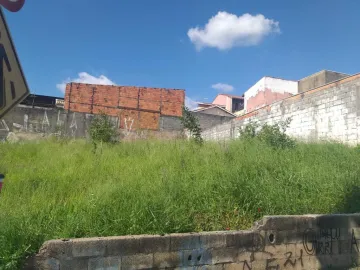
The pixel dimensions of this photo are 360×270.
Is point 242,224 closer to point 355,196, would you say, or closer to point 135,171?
point 135,171

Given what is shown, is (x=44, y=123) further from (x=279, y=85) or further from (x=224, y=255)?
(x=279, y=85)

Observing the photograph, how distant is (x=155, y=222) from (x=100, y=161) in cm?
288

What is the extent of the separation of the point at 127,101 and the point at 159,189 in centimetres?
2034

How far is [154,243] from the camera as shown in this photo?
3.45 m

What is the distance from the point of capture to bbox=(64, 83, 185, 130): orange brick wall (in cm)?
2320

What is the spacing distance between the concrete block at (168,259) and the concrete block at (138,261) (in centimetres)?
6

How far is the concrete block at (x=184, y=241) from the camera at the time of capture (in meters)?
3.55

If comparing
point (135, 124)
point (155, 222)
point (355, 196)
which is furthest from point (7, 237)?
point (135, 124)

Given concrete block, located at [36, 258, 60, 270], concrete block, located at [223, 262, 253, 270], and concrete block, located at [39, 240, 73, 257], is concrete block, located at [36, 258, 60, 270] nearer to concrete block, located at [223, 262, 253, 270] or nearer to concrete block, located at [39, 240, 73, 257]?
concrete block, located at [39, 240, 73, 257]

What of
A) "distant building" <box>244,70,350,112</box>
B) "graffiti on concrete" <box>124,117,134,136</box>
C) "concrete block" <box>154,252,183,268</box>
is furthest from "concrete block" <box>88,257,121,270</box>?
"distant building" <box>244,70,350,112</box>

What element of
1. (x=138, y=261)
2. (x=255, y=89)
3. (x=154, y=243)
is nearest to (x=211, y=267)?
(x=154, y=243)

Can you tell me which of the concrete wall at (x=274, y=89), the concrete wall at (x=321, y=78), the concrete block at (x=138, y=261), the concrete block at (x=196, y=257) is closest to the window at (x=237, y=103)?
the concrete wall at (x=274, y=89)

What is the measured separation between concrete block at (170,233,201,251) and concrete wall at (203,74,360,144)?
24.0 ft

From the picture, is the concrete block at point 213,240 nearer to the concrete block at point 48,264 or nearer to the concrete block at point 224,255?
the concrete block at point 224,255
